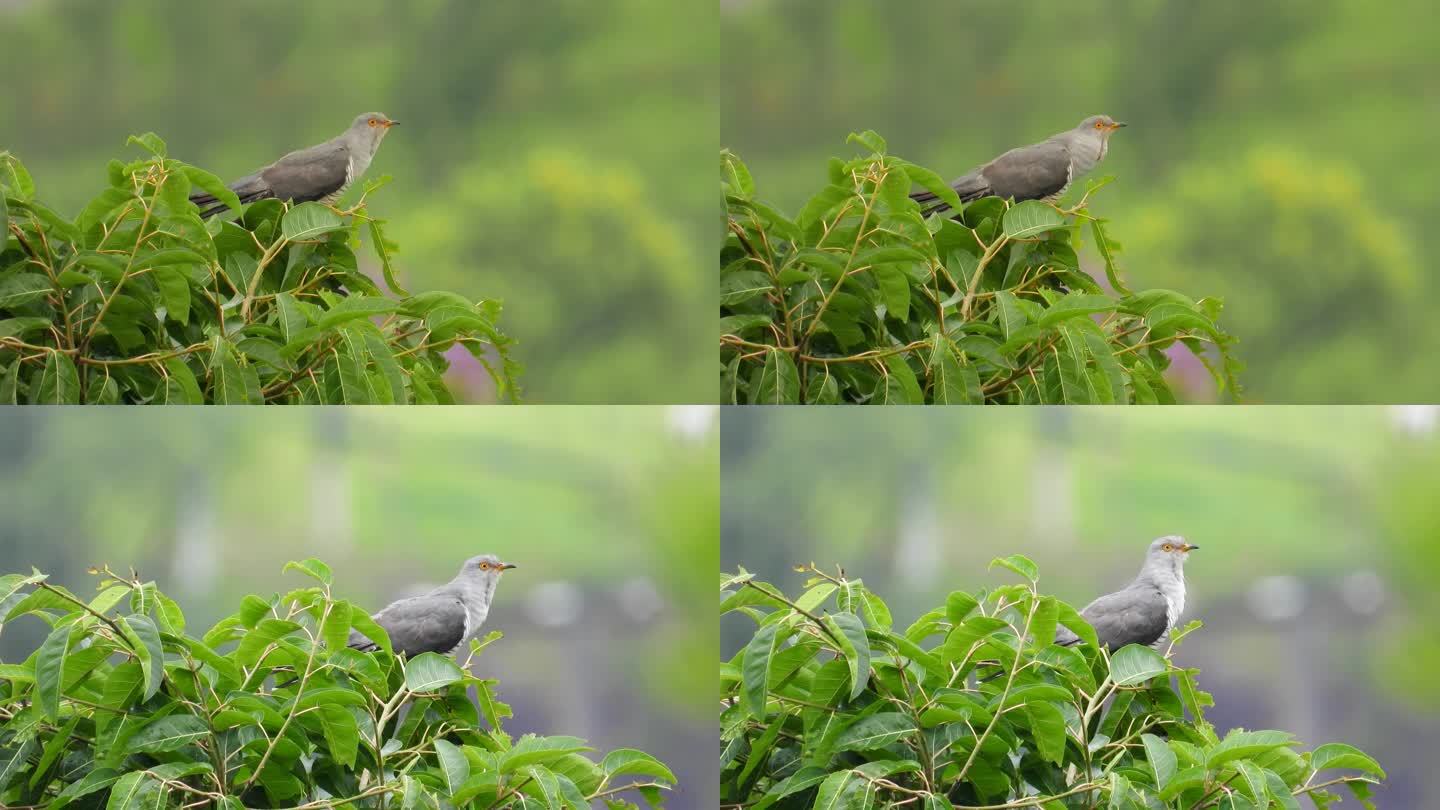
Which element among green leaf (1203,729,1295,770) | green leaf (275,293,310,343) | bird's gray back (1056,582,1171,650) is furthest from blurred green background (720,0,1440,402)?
green leaf (275,293,310,343)

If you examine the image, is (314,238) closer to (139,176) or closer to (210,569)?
(139,176)

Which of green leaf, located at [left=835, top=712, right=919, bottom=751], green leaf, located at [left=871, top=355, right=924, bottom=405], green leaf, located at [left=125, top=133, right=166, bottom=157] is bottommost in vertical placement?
green leaf, located at [left=835, top=712, right=919, bottom=751]

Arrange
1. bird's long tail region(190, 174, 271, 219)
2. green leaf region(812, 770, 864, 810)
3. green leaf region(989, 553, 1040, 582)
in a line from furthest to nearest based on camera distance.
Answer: bird's long tail region(190, 174, 271, 219) < green leaf region(989, 553, 1040, 582) < green leaf region(812, 770, 864, 810)

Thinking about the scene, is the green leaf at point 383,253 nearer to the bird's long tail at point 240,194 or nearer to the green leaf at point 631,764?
the bird's long tail at point 240,194

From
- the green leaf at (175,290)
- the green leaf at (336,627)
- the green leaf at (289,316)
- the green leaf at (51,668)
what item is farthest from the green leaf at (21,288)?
the green leaf at (336,627)

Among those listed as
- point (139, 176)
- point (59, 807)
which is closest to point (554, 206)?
point (139, 176)

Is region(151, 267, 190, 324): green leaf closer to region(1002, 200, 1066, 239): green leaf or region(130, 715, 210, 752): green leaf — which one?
region(130, 715, 210, 752): green leaf

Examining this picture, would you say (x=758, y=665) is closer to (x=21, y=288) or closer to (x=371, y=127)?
(x=371, y=127)
